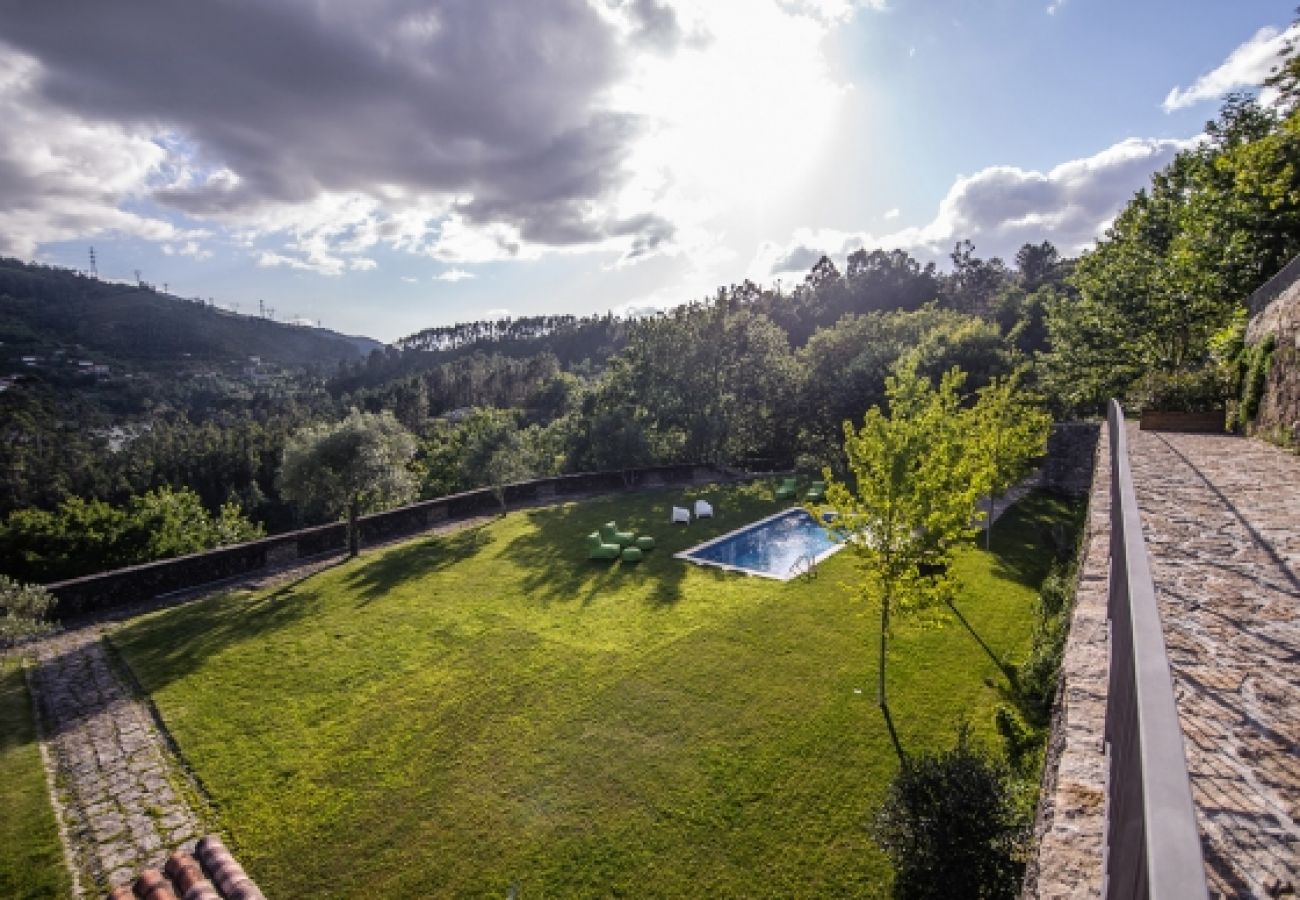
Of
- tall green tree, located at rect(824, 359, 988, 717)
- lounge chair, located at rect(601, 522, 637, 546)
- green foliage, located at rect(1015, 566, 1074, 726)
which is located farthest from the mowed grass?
lounge chair, located at rect(601, 522, 637, 546)

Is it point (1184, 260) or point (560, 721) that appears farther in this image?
point (1184, 260)

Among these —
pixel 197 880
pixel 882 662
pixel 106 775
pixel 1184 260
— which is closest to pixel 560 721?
pixel 197 880

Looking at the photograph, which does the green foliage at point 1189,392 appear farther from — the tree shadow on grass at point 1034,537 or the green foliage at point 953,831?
the green foliage at point 953,831

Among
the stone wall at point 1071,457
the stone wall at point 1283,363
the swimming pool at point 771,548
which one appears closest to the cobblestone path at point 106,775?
the swimming pool at point 771,548

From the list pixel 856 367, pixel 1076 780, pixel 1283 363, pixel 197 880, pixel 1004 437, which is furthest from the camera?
pixel 856 367

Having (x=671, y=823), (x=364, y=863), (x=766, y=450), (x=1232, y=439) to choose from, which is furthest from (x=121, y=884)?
(x=766, y=450)

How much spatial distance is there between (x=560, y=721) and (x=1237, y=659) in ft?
27.5

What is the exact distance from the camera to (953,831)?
236 inches

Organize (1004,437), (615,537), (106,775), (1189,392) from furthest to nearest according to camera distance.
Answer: (615,537)
(1189,392)
(1004,437)
(106,775)

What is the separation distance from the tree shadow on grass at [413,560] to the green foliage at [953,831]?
41.8ft

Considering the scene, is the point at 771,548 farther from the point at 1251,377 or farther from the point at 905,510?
the point at 1251,377

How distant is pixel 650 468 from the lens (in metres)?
30.1

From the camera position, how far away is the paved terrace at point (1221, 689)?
8.32 feet

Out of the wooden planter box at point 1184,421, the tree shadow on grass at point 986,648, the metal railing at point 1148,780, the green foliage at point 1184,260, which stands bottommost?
the tree shadow on grass at point 986,648
